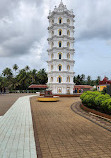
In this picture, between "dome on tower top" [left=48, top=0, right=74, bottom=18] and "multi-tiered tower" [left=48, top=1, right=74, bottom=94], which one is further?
"dome on tower top" [left=48, top=0, right=74, bottom=18]

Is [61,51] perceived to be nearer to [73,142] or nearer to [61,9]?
[61,9]

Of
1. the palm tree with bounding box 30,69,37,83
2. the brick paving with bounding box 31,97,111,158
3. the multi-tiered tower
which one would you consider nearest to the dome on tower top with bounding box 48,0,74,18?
the multi-tiered tower

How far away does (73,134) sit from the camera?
689cm

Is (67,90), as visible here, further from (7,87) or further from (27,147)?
(27,147)

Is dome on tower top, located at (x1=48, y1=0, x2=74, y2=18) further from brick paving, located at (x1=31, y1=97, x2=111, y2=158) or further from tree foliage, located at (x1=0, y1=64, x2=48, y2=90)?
brick paving, located at (x1=31, y1=97, x2=111, y2=158)

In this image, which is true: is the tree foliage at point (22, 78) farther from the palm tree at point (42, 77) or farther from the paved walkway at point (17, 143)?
the paved walkway at point (17, 143)

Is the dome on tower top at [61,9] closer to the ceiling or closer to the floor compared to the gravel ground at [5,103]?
closer to the ceiling

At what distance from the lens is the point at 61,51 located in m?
40.1

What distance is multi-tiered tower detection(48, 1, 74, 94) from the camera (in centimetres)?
3981

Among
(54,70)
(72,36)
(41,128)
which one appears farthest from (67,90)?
(41,128)

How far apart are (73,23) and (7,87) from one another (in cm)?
3403

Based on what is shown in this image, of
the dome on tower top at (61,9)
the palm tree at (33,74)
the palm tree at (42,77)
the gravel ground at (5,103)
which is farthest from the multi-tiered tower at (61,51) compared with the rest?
the palm tree at (33,74)

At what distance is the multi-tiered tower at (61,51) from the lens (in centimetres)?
3981

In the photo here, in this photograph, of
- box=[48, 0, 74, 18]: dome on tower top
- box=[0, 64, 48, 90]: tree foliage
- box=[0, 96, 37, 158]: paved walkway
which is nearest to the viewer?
box=[0, 96, 37, 158]: paved walkway
